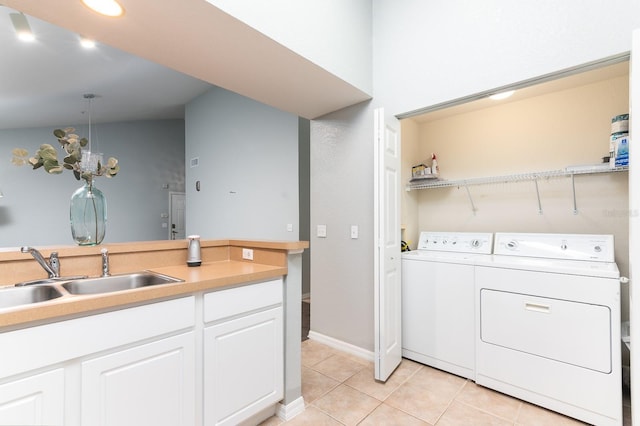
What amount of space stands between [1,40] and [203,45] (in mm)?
3043

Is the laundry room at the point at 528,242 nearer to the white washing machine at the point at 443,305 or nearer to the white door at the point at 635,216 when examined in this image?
the white washing machine at the point at 443,305

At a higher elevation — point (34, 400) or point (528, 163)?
point (528, 163)

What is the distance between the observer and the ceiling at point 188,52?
143 cm

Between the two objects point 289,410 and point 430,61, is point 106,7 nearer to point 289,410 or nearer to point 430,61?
point 430,61

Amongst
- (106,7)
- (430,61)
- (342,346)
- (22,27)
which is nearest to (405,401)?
(342,346)

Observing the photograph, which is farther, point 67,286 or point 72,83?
point 72,83

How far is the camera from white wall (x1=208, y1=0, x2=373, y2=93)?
1589 mm

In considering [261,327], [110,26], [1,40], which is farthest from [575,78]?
[1,40]

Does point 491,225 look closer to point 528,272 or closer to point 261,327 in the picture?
point 528,272

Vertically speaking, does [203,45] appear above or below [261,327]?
above

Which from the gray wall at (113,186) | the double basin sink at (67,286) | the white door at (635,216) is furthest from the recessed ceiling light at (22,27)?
the white door at (635,216)

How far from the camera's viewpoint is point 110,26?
60.1 inches

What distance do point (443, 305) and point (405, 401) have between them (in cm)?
74

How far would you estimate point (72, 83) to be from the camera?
4.39 m
